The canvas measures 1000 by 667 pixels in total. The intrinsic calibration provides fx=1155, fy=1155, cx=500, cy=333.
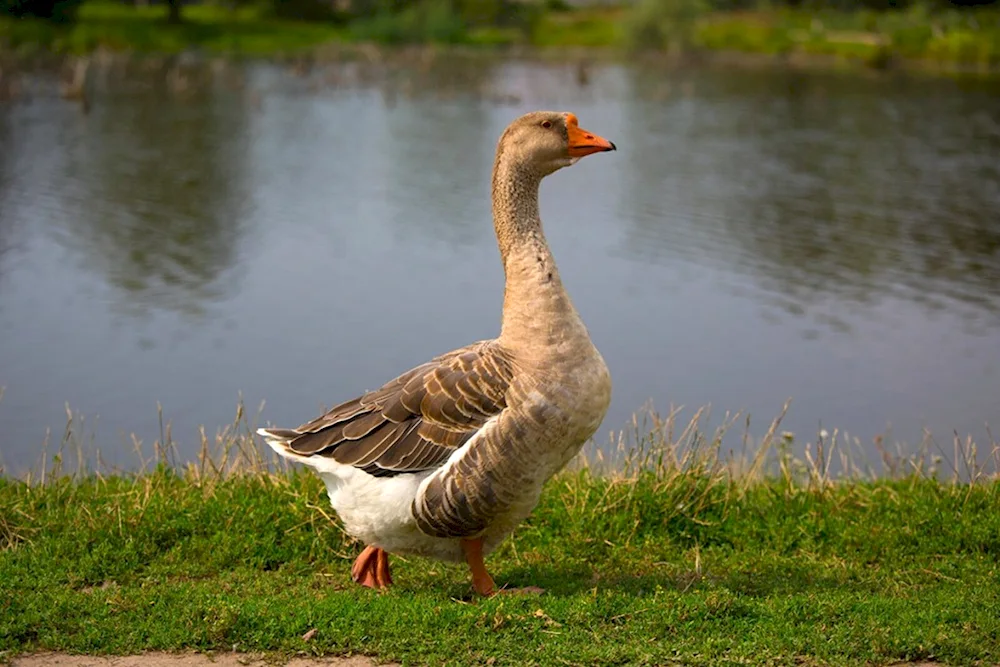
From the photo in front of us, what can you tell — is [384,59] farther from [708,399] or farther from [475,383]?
[475,383]

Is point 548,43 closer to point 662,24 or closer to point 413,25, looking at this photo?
point 413,25

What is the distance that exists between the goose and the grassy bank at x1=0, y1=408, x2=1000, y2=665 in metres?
0.45

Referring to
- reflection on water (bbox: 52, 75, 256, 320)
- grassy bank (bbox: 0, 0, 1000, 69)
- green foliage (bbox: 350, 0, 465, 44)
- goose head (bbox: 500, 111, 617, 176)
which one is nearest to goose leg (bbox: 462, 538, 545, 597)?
goose head (bbox: 500, 111, 617, 176)

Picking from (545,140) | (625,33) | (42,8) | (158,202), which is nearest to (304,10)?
(625,33)

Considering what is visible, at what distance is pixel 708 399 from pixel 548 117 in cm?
882

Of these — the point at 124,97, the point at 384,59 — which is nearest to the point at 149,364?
the point at 124,97

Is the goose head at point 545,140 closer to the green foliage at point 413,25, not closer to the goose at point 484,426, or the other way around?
the goose at point 484,426

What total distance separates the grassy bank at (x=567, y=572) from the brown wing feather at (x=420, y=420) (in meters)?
0.78

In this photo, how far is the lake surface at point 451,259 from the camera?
1514 centimetres

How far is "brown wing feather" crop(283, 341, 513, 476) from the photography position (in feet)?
20.5

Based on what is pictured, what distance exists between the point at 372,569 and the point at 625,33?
6087cm

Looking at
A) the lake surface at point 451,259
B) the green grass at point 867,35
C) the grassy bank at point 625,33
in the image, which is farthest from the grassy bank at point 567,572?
the green grass at point 867,35

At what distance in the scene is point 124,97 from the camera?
41.3m

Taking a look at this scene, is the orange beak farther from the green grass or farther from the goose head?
the green grass
